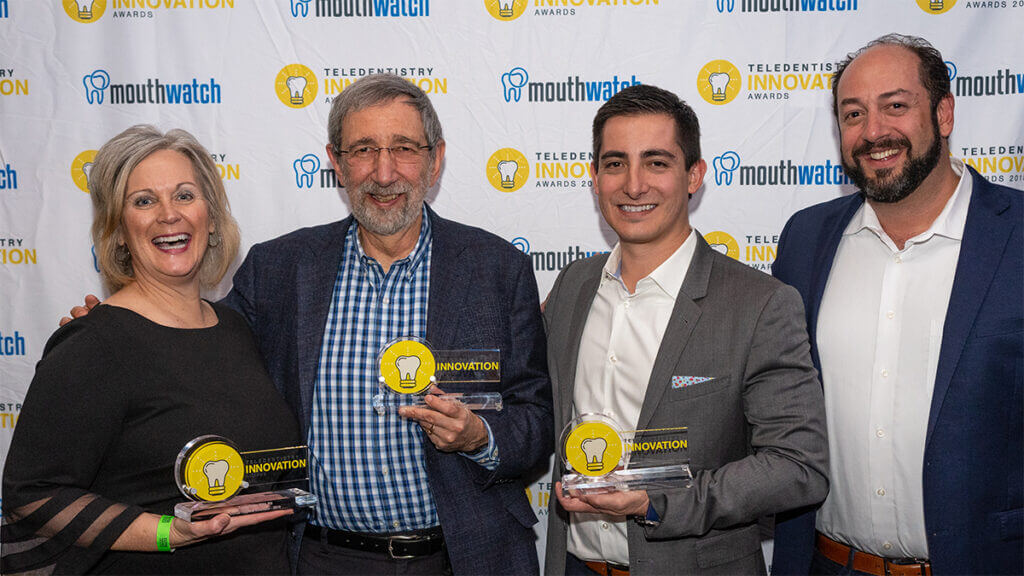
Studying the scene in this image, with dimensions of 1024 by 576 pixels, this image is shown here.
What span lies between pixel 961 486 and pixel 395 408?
1774mm

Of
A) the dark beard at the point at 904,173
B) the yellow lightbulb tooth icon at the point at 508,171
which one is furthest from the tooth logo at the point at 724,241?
the dark beard at the point at 904,173

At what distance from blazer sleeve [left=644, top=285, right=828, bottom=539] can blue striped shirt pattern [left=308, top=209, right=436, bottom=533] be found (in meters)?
0.80

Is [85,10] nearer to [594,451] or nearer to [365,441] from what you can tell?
[365,441]

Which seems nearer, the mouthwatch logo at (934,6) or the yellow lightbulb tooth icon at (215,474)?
the yellow lightbulb tooth icon at (215,474)

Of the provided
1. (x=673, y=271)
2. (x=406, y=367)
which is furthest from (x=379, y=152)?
(x=673, y=271)

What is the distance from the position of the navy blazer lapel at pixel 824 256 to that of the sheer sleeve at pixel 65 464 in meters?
2.21

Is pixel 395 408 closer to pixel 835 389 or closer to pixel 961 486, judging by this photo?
pixel 835 389

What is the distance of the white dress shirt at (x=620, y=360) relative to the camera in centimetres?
230

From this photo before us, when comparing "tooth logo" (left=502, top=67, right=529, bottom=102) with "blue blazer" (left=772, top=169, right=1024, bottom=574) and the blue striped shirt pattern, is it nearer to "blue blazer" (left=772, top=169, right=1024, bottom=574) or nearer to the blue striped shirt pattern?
the blue striped shirt pattern

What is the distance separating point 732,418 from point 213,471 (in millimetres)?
1528

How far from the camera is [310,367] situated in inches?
97.2

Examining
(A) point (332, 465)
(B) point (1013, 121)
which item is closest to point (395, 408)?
(A) point (332, 465)

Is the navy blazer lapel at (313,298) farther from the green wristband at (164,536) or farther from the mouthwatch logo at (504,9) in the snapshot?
the mouthwatch logo at (504,9)

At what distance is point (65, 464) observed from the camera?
6.55 ft
